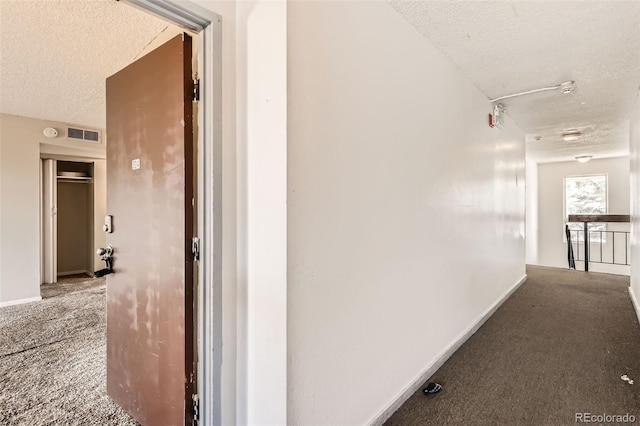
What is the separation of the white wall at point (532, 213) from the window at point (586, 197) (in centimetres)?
66

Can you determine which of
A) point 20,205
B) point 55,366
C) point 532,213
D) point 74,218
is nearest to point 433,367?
point 55,366

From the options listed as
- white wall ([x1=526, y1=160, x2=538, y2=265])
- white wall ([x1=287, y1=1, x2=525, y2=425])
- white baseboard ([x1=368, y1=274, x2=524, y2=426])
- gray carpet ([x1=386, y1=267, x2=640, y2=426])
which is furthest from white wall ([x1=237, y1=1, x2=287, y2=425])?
white wall ([x1=526, y1=160, x2=538, y2=265])

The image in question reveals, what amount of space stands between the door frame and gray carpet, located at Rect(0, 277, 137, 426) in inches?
34.9

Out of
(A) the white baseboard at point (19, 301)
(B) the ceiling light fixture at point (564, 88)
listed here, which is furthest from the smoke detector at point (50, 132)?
(B) the ceiling light fixture at point (564, 88)

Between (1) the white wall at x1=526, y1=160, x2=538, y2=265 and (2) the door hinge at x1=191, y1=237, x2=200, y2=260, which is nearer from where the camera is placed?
(2) the door hinge at x1=191, y1=237, x2=200, y2=260

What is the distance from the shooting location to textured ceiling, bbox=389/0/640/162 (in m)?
1.95

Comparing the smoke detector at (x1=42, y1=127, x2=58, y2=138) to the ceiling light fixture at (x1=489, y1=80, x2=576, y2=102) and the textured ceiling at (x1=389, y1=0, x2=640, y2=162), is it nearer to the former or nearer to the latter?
the textured ceiling at (x1=389, y1=0, x2=640, y2=162)

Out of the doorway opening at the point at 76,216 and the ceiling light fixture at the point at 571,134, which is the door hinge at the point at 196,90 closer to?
the doorway opening at the point at 76,216

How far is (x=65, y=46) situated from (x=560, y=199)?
33.3 feet

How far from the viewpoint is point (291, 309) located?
1315 mm

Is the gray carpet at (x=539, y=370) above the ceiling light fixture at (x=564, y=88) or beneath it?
beneath

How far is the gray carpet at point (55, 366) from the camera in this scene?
1.90 m

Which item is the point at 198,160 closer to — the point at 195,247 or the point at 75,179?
the point at 195,247

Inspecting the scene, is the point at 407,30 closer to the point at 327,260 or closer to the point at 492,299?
the point at 327,260
